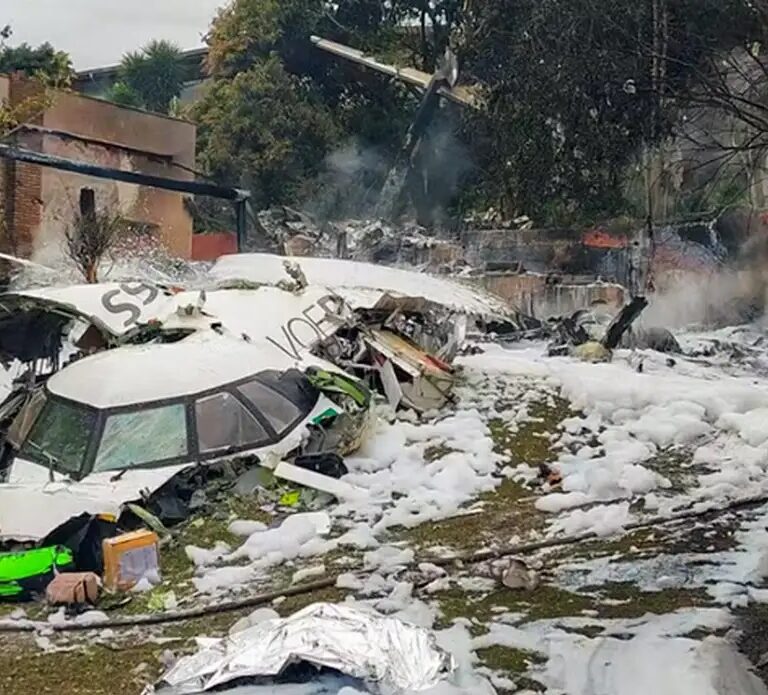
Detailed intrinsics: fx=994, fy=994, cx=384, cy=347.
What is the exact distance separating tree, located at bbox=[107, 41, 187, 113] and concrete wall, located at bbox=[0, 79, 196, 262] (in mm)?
13399

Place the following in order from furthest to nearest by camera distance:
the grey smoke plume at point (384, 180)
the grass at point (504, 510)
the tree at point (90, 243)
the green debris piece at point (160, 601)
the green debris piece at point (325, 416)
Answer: the grey smoke plume at point (384, 180)
the tree at point (90, 243)
the green debris piece at point (325, 416)
the grass at point (504, 510)
the green debris piece at point (160, 601)

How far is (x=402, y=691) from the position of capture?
4.12m

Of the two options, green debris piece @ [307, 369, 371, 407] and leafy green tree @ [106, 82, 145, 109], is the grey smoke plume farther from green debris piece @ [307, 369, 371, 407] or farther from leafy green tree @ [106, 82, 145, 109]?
green debris piece @ [307, 369, 371, 407]

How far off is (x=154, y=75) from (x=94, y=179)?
17111mm

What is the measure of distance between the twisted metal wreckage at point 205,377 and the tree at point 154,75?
25.2 m

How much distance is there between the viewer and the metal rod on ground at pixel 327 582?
543 centimetres

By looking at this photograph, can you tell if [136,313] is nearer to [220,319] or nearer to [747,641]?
[220,319]

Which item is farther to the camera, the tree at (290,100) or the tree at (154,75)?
the tree at (154,75)

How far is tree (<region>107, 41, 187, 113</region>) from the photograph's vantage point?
36.5 m

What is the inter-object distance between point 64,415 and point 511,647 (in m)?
4.50

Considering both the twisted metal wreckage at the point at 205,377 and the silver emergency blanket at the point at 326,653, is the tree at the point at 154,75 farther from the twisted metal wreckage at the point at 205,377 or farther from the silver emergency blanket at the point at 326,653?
the silver emergency blanket at the point at 326,653

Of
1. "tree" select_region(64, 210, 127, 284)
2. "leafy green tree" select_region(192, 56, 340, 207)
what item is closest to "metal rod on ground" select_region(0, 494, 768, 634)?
"tree" select_region(64, 210, 127, 284)

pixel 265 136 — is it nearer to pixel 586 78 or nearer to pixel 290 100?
pixel 290 100

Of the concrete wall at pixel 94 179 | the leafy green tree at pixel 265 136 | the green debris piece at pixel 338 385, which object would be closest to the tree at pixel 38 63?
the concrete wall at pixel 94 179
